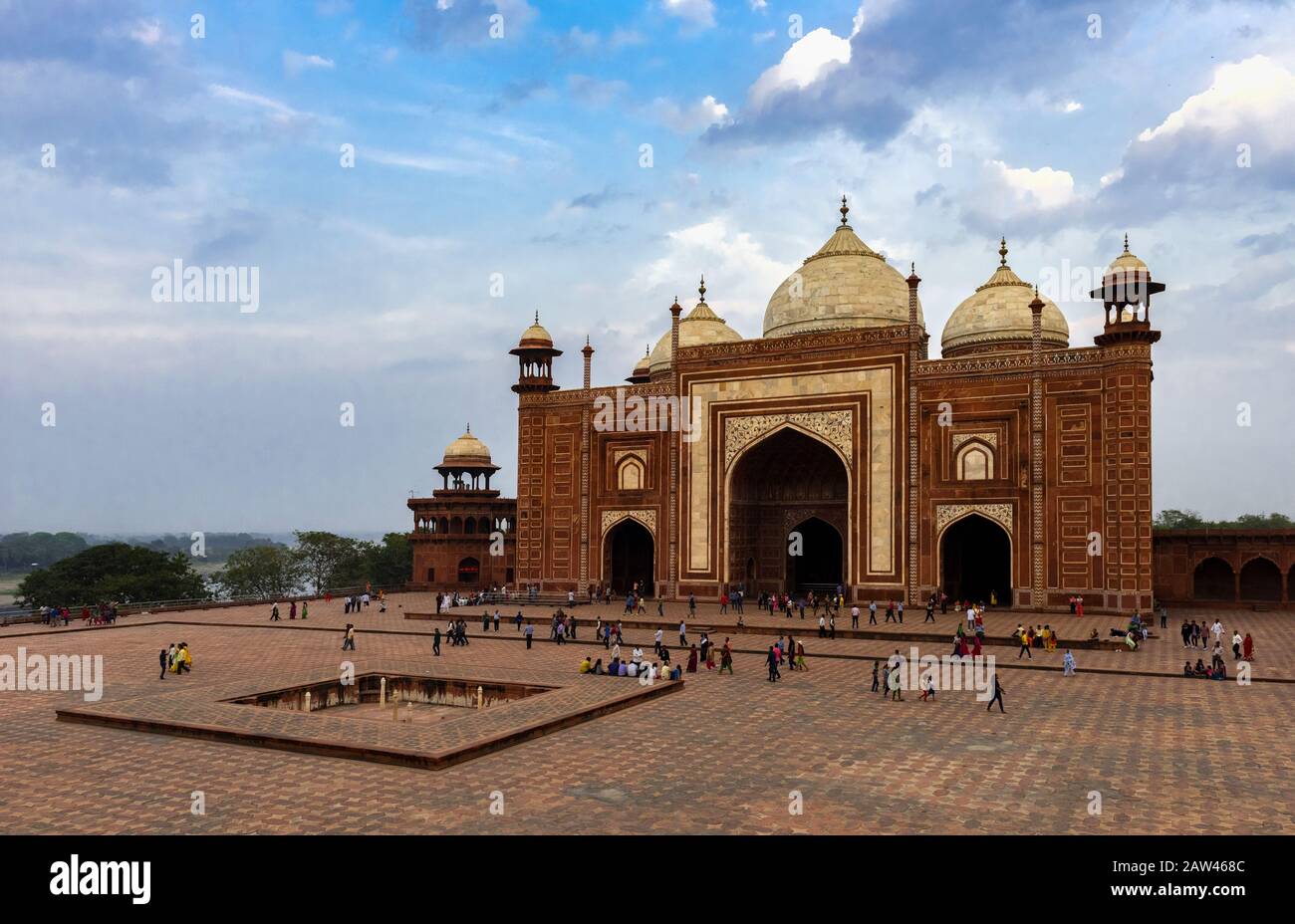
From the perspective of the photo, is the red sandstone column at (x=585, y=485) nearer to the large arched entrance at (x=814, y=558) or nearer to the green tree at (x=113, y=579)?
the large arched entrance at (x=814, y=558)

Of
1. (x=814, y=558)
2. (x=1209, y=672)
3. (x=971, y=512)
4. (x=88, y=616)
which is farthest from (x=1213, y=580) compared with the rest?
(x=88, y=616)

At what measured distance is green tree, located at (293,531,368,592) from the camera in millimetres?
60031

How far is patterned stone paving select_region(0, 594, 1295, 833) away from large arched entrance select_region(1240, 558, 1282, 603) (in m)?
19.1

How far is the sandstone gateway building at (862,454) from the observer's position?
29797mm

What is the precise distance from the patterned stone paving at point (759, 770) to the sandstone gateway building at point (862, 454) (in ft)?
37.5

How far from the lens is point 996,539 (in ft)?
115

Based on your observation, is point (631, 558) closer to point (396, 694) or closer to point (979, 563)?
point (979, 563)

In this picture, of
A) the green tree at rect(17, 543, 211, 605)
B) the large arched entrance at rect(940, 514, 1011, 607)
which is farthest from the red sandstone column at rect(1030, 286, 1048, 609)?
the green tree at rect(17, 543, 211, 605)

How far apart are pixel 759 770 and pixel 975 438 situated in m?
22.6

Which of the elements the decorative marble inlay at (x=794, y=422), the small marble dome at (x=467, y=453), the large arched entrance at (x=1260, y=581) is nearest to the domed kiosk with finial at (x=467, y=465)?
the small marble dome at (x=467, y=453)

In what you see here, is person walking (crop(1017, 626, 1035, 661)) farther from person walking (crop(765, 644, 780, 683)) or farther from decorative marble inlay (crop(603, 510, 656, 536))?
decorative marble inlay (crop(603, 510, 656, 536))
